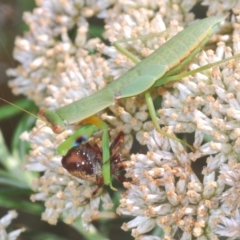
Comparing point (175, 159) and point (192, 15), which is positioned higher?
point (192, 15)

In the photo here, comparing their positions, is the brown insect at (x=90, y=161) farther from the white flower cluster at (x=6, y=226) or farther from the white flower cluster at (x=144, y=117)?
the white flower cluster at (x=6, y=226)

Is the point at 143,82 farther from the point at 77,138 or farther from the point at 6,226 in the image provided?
the point at 6,226

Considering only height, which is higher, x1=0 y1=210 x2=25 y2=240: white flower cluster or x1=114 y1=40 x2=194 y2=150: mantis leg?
x1=114 y1=40 x2=194 y2=150: mantis leg

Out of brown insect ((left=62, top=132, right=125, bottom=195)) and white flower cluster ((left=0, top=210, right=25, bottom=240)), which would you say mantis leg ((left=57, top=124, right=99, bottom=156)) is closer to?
brown insect ((left=62, top=132, right=125, bottom=195))

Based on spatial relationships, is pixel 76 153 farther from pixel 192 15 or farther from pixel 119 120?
pixel 192 15

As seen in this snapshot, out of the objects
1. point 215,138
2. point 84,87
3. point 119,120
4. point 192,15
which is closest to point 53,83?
point 84,87

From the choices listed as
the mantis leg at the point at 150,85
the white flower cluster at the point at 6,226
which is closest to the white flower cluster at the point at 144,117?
the mantis leg at the point at 150,85

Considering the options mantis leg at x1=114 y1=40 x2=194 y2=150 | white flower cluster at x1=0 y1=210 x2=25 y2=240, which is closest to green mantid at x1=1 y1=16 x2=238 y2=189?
mantis leg at x1=114 y1=40 x2=194 y2=150

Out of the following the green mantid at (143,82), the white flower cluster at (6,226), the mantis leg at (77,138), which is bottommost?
the white flower cluster at (6,226)
